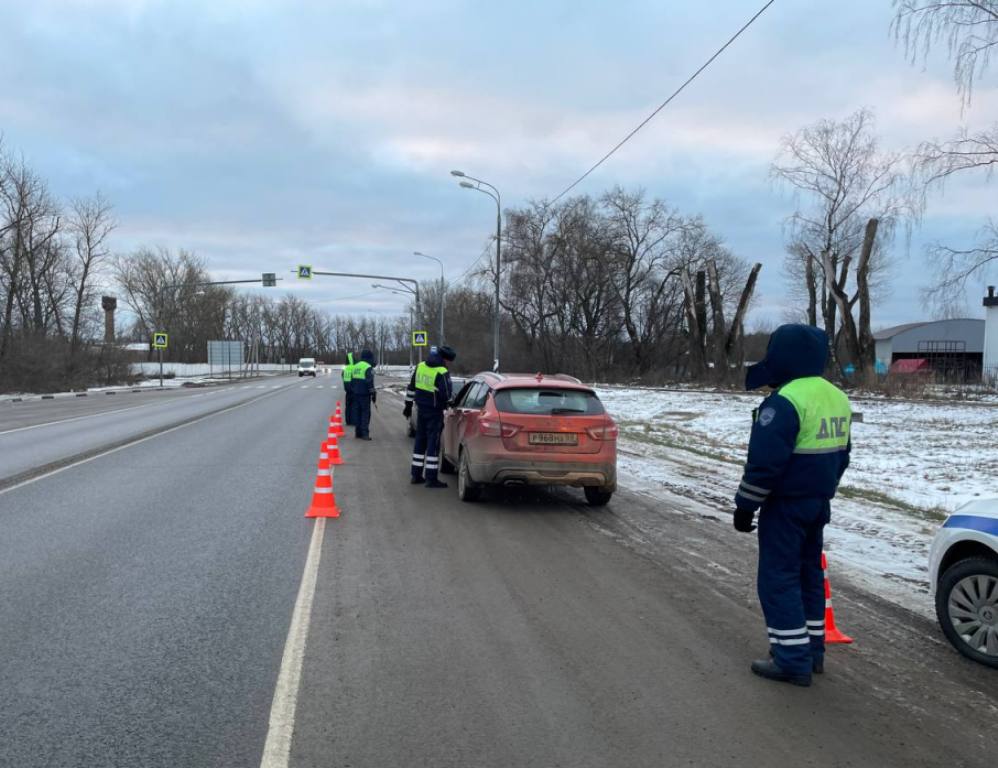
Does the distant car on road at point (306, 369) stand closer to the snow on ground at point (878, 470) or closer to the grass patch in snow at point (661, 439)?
the snow on ground at point (878, 470)

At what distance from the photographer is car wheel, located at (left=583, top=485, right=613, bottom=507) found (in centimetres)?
904

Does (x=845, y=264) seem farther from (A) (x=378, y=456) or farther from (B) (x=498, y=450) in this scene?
(B) (x=498, y=450)

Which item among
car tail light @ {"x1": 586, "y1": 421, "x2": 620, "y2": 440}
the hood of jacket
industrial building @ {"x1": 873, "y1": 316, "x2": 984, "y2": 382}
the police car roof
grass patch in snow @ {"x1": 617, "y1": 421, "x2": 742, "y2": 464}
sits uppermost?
industrial building @ {"x1": 873, "y1": 316, "x2": 984, "y2": 382}

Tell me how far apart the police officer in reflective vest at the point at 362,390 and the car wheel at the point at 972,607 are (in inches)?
501

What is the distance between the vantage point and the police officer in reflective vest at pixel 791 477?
13.1 feet

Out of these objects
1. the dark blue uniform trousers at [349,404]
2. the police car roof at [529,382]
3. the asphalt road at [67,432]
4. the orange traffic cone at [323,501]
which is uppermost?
the police car roof at [529,382]

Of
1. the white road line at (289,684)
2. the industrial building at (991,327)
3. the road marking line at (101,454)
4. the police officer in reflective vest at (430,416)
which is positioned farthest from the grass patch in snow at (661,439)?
the industrial building at (991,327)

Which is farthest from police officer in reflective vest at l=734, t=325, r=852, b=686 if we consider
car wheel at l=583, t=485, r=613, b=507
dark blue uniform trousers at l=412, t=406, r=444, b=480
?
dark blue uniform trousers at l=412, t=406, r=444, b=480

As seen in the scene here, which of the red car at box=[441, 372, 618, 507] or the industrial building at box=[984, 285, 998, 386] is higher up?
the industrial building at box=[984, 285, 998, 386]

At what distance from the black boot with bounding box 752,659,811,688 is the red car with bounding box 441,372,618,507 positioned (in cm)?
447

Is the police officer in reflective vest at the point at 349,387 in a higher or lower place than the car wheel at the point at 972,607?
higher

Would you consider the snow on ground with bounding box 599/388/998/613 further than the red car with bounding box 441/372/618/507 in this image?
No

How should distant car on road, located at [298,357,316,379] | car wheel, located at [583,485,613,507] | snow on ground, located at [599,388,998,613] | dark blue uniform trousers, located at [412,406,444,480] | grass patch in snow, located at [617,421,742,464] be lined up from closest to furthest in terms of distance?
1. snow on ground, located at [599,388,998,613]
2. car wheel, located at [583,485,613,507]
3. dark blue uniform trousers, located at [412,406,444,480]
4. grass patch in snow, located at [617,421,742,464]
5. distant car on road, located at [298,357,316,379]

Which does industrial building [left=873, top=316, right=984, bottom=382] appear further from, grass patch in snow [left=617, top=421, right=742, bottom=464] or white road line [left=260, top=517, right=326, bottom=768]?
white road line [left=260, top=517, right=326, bottom=768]
